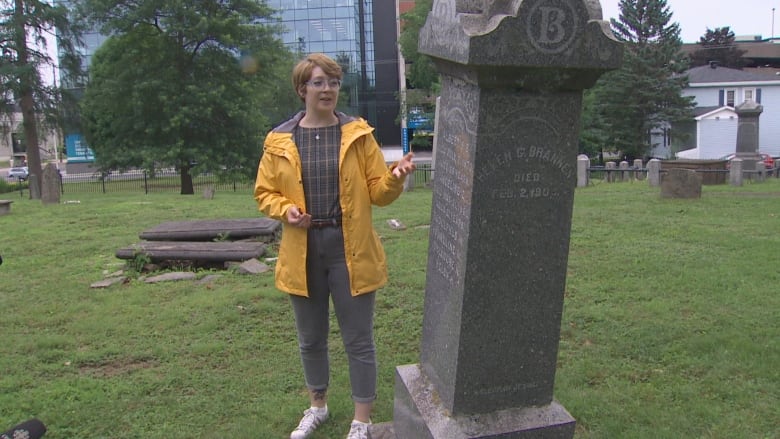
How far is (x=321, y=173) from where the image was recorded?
10.4ft

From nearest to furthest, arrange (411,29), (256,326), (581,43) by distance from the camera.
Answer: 1. (581,43)
2. (256,326)
3. (411,29)

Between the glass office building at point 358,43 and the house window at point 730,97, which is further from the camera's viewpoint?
the glass office building at point 358,43

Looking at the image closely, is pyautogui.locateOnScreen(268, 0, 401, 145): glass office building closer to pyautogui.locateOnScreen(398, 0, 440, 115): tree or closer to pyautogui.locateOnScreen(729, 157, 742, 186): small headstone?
pyautogui.locateOnScreen(398, 0, 440, 115): tree

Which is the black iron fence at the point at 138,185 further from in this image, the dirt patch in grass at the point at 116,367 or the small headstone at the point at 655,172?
the dirt patch in grass at the point at 116,367

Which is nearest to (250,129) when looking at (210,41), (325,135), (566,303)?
(210,41)

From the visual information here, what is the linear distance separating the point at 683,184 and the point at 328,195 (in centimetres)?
1097

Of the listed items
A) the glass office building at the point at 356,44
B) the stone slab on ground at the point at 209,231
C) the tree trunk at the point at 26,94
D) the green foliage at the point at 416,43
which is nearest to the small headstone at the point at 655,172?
the stone slab on ground at the point at 209,231

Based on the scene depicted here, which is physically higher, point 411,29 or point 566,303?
point 411,29

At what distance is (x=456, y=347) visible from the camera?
284 cm

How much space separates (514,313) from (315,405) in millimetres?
1411

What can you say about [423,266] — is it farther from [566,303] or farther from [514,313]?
[514,313]

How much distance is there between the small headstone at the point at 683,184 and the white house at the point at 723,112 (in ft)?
81.9

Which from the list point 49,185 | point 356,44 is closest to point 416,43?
point 356,44

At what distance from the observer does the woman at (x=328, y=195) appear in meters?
3.15
